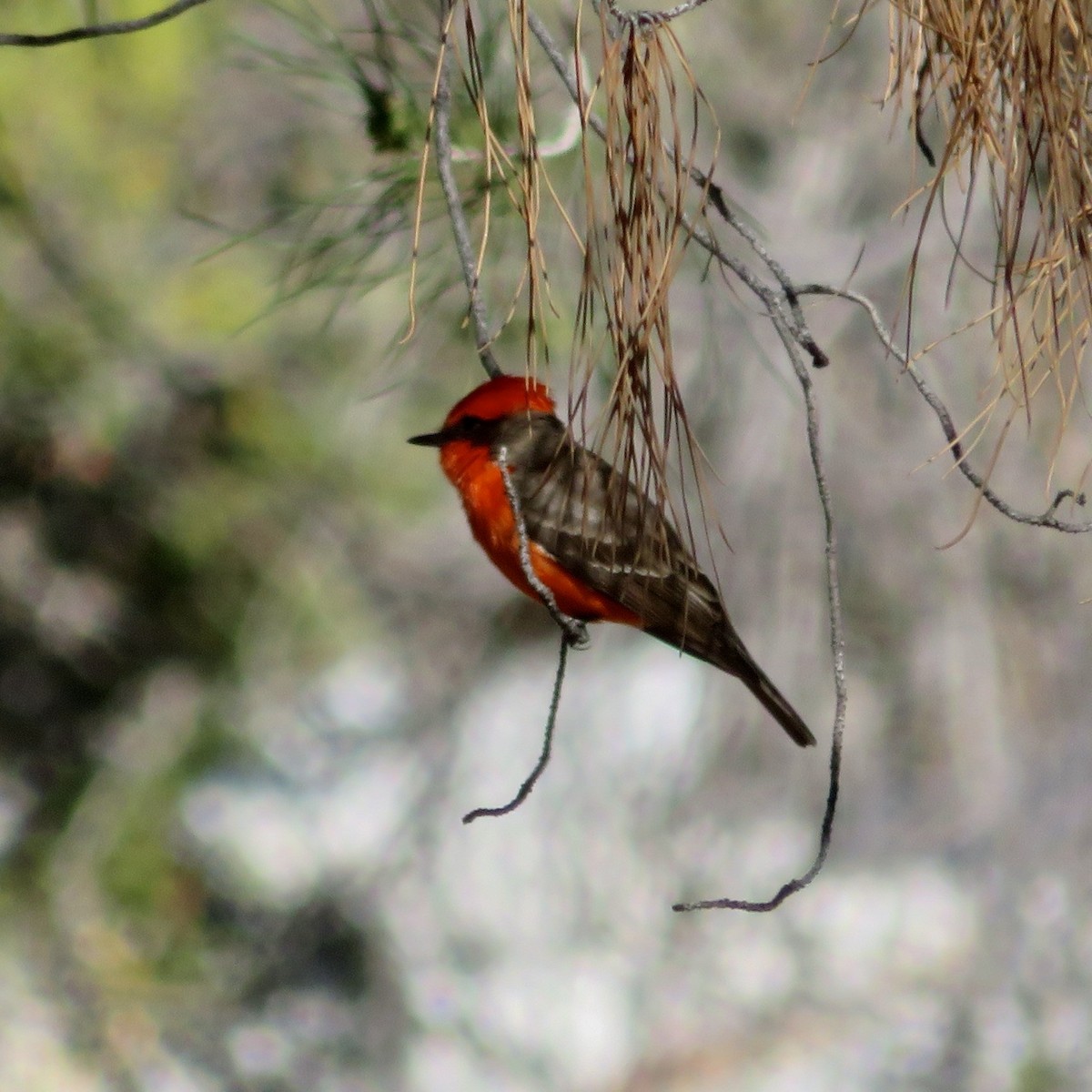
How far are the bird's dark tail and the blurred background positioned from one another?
0.81 meters

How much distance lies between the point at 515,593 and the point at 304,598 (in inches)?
24.4

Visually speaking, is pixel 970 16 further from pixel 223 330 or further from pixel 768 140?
pixel 223 330

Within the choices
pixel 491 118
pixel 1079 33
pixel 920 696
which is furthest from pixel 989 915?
pixel 1079 33

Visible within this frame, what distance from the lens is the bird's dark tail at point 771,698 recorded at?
7.81 feet

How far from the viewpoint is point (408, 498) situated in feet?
13.3

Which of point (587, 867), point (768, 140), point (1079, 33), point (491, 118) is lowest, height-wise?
point (1079, 33)

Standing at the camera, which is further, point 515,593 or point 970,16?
point 515,593

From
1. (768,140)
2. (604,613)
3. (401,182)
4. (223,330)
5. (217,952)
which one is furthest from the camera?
(217,952)

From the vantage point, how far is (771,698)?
7.94 feet

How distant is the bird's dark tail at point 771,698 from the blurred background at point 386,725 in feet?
2.67

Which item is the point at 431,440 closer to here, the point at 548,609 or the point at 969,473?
the point at 548,609

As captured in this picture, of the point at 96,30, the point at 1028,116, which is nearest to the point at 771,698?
the point at 1028,116

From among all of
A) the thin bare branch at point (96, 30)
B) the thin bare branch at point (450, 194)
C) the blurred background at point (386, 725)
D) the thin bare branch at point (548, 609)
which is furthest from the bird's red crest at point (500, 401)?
the blurred background at point (386, 725)

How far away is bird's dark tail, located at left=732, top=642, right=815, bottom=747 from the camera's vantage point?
2.38 metres
